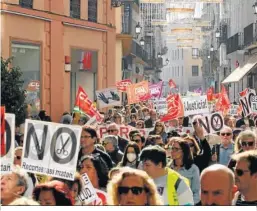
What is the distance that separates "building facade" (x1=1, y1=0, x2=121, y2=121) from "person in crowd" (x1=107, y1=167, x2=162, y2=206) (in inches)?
240

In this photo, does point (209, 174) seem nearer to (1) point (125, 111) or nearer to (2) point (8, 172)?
(2) point (8, 172)

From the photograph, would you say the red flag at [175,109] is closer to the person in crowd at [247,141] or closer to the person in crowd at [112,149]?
the person in crowd at [112,149]

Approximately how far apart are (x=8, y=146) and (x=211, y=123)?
5.73 metres

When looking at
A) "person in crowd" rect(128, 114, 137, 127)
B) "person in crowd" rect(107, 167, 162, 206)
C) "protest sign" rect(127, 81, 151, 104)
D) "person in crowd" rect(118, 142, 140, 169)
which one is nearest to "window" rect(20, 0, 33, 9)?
"person in crowd" rect(128, 114, 137, 127)

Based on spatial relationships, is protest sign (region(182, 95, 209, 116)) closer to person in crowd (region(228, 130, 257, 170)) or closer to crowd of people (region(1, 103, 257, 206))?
crowd of people (region(1, 103, 257, 206))

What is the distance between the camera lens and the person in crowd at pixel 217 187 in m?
4.88

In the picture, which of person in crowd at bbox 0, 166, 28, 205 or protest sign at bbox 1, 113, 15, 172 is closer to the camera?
person in crowd at bbox 0, 166, 28, 205

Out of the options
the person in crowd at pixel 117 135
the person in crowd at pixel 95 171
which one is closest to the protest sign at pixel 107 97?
the person in crowd at pixel 117 135

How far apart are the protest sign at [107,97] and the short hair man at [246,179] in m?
9.34

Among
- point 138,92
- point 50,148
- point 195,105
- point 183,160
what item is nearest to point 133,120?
point 195,105

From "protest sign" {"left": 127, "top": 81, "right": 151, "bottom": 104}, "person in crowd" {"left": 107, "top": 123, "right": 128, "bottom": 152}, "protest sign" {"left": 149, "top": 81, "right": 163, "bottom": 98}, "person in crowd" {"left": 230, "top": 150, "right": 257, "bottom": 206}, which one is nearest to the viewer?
"person in crowd" {"left": 230, "top": 150, "right": 257, "bottom": 206}

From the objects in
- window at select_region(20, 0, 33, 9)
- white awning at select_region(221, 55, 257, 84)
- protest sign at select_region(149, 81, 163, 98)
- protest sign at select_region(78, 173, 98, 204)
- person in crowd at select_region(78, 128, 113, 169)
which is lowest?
protest sign at select_region(78, 173, 98, 204)

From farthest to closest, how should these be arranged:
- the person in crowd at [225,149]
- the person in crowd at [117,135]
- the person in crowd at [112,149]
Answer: the person in crowd at [117,135] < the person in crowd at [225,149] < the person in crowd at [112,149]

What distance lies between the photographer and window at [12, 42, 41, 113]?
35.7 ft
